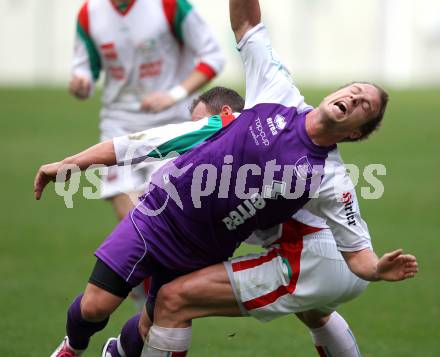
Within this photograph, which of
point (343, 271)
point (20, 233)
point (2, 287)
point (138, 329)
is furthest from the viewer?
point (20, 233)

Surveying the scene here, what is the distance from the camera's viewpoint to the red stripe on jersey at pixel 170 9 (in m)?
7.83

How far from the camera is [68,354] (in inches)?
227

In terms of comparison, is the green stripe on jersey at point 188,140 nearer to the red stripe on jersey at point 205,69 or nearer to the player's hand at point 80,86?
the red stripe on jersey at point 205,69

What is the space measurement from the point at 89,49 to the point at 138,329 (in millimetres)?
3125

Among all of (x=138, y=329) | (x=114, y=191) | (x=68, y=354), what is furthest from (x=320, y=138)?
(x=114, y=191)

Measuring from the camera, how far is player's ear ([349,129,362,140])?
5076 millimetres

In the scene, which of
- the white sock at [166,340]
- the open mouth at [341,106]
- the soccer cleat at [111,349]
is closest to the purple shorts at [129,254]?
the white sock at [166,340]

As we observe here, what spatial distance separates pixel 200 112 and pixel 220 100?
0.14m

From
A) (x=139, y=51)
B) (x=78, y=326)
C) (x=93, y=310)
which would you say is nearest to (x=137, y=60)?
(x=139, y=51)

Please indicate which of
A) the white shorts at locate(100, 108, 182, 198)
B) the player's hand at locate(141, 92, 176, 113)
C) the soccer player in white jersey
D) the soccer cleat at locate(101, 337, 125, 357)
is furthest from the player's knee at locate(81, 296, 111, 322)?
the player's hand at locate(141, 92, 176, 113)

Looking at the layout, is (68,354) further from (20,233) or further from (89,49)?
(20,233)

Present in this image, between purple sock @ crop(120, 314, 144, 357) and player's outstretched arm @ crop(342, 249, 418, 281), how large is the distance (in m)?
1.35

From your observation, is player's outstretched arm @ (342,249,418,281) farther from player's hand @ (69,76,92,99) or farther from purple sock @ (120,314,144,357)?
player's hand @ (69,76,92,99)

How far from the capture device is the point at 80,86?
780 cm
